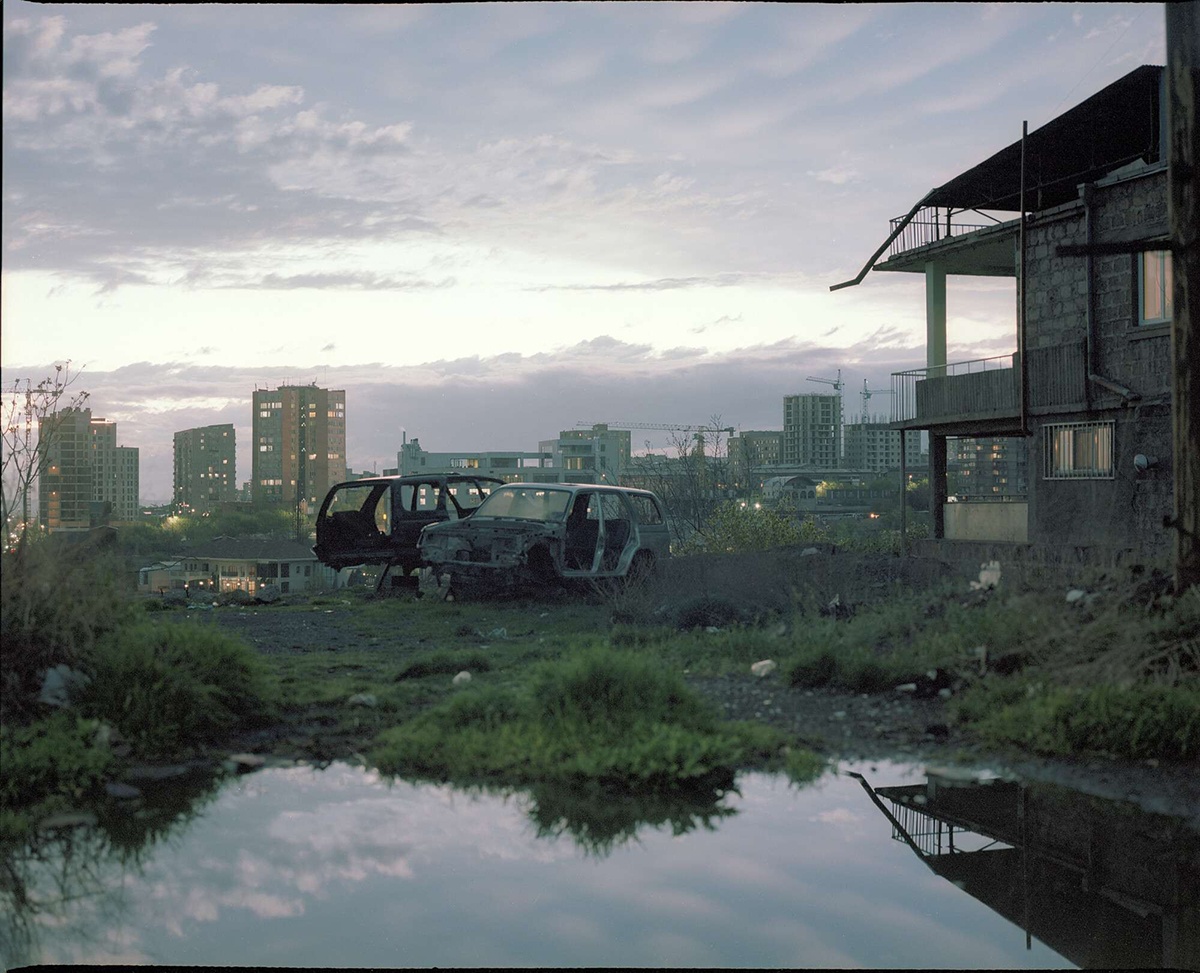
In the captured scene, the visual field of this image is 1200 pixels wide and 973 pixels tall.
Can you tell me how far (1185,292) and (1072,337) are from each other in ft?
43.9

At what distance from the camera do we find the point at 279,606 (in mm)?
15094

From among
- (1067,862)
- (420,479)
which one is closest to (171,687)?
(1067,862)

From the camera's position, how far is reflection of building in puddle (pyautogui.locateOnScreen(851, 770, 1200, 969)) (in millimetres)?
3848

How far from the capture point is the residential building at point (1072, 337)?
17953 millimetres

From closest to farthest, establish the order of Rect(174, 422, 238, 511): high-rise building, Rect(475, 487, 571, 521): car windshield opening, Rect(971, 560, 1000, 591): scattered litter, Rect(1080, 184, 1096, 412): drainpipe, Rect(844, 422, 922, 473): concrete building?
Rect(971, 560, 1000, 591): scattered litter, Rect(475, 487, 571, 521): car windshield opening, Rect(1080, 184, 1096, 412): drainpipe, Rect(174, 422, 238, 511): high-rise building, Rect(844, 422, 922, 473): concrete building

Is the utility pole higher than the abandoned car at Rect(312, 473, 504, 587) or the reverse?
higher

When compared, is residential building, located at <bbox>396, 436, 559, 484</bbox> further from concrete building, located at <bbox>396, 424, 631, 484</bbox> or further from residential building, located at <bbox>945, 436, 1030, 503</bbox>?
residential building, located at <bbox>945, 436, 1030, 503</bbox>

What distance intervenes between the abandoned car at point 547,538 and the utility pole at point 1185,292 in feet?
24.3

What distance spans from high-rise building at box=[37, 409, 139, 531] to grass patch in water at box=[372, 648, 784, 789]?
3040 mm

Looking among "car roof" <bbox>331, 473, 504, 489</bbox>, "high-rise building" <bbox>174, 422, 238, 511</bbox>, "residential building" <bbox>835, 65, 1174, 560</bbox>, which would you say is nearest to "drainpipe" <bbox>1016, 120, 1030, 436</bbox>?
"residential building" <bbox>835, 65, 1174, 560</bbox>

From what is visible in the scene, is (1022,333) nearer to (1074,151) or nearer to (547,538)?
(1074,151)

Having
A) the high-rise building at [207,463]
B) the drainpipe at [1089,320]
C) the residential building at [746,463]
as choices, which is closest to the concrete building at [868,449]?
the residential building at [746,463]

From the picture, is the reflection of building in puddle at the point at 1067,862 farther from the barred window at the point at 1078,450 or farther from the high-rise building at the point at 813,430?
the high-rise building at the point at 813,430

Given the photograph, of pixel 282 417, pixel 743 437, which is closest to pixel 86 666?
pixel 743 437
